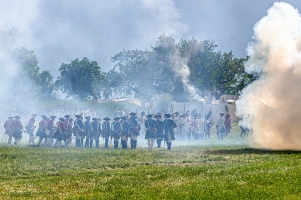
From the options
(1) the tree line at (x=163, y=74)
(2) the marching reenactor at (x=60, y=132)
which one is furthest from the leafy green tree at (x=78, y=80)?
(2) the marching reenactor at (x=60, y=132)

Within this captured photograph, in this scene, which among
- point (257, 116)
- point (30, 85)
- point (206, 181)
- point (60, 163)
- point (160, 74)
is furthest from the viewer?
point (160, 74)

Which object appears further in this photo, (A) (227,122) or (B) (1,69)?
(B) (1,69)

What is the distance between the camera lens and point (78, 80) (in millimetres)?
73438

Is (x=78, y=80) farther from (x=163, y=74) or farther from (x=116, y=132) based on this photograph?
(x=116, y=132)

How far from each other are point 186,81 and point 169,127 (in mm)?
51852

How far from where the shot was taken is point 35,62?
6038cm

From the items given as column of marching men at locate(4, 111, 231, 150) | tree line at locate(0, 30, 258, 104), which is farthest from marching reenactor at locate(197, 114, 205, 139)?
tree line at locate(0, 30, 258, 104)

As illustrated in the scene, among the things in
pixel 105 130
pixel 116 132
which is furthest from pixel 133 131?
pixel 105 130

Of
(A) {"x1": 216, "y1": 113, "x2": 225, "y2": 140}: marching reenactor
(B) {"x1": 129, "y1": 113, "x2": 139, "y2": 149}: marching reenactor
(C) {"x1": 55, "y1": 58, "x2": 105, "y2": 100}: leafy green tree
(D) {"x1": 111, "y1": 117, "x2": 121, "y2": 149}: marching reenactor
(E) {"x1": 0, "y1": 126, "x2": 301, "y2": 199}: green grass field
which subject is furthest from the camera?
(C) {"x1": 55, "y1": 58, "x2": 105, "y2": 100}: leafy green tree

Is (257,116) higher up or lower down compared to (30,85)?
lower down

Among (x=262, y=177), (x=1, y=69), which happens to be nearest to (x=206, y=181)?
(x=262, y=177)

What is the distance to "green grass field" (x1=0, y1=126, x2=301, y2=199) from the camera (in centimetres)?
1147

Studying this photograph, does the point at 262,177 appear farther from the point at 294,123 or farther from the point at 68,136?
the point at 68,136

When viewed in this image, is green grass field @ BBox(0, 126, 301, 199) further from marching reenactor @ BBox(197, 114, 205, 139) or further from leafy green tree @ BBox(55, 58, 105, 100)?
leafy green tree @ BBox(55, 58, 105, 100)
